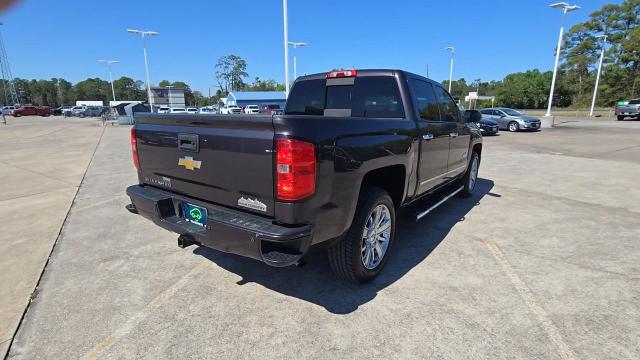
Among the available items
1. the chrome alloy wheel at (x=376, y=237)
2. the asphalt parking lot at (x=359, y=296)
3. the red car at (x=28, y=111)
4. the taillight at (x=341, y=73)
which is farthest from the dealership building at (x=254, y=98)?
the chrome alloy wheel at (x=376, y=237)

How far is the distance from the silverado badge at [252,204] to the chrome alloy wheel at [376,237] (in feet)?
3.14

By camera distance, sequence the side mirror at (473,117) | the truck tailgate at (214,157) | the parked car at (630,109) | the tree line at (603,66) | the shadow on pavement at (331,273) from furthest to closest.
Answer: the tree line at (603,66), the parked car at (630,109), the side mirror at (473,117), the shadow on pavement at (331,273), the truck tailgate at (214,157)

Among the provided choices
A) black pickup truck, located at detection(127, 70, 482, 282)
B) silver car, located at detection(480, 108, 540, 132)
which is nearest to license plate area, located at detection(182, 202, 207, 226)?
black pickup truck, located at detection(127, 70, 482, 282)

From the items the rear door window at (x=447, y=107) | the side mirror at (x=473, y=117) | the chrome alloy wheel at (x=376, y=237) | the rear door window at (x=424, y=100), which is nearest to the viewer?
the chrome alloy wheel at (x=376, y=237)

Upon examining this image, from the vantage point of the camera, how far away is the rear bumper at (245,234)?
2.34 meters

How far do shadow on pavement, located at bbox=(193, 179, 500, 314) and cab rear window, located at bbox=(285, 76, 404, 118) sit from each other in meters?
1.22

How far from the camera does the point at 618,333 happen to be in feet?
8.53

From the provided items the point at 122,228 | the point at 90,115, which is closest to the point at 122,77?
the point at 90,115

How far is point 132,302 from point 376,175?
7.88ft

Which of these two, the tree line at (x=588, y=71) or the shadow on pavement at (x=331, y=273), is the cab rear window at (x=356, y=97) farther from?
the tree line at (x=588, y=71)

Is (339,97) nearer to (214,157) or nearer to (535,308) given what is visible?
(214,157)

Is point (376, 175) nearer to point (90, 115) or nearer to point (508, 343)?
point (508, 343)

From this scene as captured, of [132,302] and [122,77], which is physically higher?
[122,77]

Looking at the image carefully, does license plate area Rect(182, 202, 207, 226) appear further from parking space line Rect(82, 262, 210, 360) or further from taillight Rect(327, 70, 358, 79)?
taillight Rect(327, 70, 358, 79)
